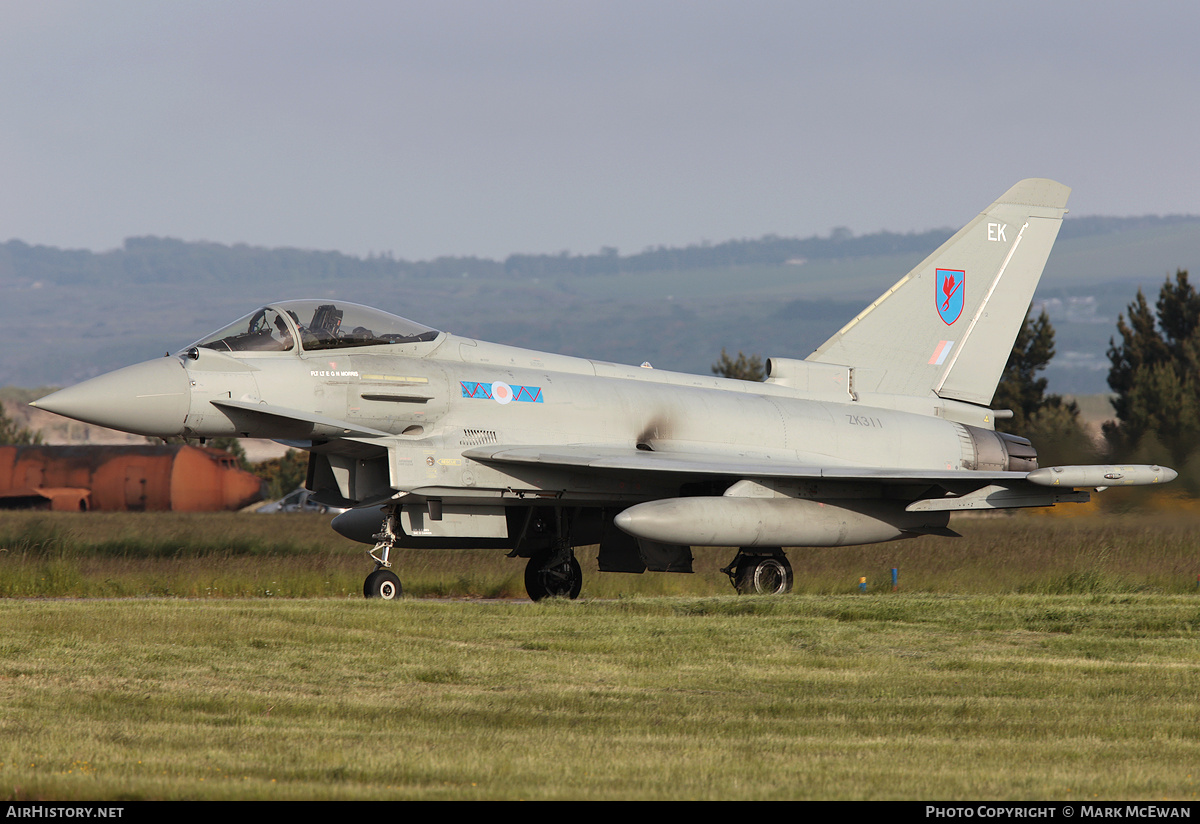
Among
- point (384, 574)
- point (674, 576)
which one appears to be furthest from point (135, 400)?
point (674, 576)

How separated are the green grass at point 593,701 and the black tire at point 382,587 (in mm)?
941

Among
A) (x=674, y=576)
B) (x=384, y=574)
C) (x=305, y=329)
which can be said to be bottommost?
(x=674, y=576)

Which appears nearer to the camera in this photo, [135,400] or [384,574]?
[135,400]

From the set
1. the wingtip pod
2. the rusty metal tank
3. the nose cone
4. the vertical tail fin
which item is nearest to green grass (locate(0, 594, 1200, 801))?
the nose cone

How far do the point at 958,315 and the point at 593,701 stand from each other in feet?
36.0

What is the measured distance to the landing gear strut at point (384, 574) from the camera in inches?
497

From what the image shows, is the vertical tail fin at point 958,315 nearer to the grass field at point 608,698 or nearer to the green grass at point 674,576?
the green grass at point 674,576

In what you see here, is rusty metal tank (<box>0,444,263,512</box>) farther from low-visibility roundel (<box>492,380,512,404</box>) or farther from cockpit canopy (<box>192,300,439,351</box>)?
low-visibility roundel (<box>492,380,512,404</box>)

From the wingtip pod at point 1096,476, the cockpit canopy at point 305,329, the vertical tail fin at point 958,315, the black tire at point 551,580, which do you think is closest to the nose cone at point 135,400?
the cockpit canopy at point 305,329

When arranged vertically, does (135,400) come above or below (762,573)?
above

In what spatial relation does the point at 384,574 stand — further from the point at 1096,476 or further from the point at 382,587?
the point at 1096,476

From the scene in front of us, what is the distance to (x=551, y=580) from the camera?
14.7 m

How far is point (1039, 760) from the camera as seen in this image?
19.7 feet

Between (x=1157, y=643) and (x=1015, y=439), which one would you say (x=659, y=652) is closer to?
(x=1157, y=643)
